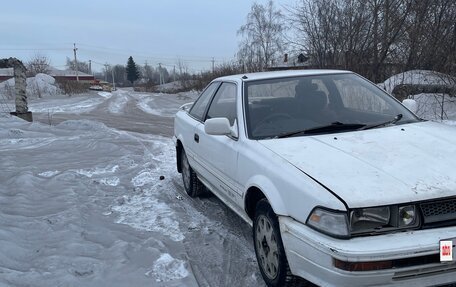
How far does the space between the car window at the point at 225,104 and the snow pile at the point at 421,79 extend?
735cm

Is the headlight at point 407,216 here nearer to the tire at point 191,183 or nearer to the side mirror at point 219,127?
the side mirror at point 219,127

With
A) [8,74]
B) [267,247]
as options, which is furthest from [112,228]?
[8,74]

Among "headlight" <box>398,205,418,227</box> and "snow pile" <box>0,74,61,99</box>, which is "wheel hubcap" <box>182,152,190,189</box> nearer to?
"headlight" <box>398,205,418,227</box>

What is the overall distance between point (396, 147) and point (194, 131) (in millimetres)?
2604

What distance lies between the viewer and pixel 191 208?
541cm

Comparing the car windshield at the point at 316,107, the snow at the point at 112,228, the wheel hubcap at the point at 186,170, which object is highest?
the car windshield at the point at 316,107

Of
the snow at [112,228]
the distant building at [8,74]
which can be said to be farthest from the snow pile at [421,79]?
the distant building at [8,74]

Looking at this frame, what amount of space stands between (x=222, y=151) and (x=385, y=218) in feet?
6.19

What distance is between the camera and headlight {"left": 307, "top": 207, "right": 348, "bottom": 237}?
8.61 feet

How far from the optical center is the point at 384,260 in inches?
98.6

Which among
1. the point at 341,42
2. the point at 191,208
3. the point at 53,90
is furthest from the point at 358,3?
the point at 53,90

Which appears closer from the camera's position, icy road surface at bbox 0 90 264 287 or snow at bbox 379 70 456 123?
icy road surface at bbox 0 90 264 287

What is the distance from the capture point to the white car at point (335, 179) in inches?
101

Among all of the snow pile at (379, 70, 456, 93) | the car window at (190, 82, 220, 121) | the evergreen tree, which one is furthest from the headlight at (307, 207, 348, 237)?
the evergreen tree
